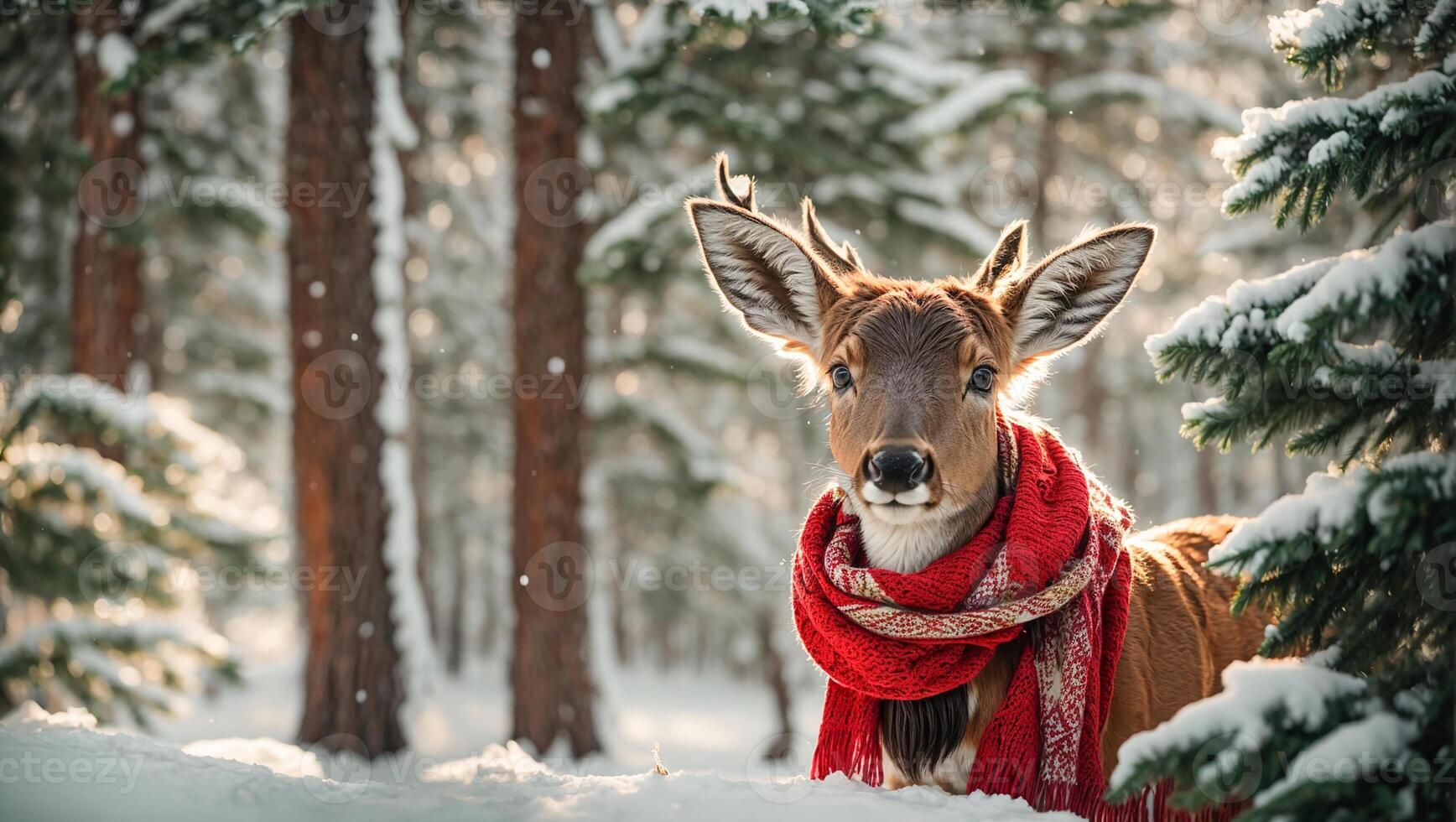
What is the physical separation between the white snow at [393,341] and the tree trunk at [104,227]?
273 centimetres

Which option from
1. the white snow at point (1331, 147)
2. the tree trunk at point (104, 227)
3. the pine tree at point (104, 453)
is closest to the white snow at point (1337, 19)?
the white snow at point (1331, 147)

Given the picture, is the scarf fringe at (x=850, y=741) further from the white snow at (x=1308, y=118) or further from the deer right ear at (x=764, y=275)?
the white snow at (x=1308, y=118)

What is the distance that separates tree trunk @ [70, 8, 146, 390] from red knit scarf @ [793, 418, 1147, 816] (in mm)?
9120

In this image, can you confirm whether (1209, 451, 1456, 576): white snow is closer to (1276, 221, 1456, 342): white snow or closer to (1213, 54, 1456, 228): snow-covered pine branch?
(1276, 221, 1456, 342): white snow

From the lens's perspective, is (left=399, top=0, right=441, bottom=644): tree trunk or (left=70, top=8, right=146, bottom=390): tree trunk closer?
(left=70, top=8, right=146, bottom=390): tree trunk

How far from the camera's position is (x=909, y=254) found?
12.3m

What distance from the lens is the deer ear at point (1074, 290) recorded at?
3887 millimetres

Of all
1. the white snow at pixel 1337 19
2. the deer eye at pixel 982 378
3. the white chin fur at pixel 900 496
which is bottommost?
the white chin fur at pixel 900 496

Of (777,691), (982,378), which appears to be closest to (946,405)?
(982,378)

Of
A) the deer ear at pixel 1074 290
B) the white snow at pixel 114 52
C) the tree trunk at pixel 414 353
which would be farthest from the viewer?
the tree trunk at pixel 414 353

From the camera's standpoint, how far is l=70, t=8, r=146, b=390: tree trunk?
32.6 feet

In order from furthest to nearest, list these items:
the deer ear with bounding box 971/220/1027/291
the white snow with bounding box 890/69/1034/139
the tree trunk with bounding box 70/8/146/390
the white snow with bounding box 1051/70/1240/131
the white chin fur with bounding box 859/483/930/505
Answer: the white snow with bounding box 1051/70/1240/131, the white snow with bounding box 890/69/1034/139, the tree trunk with bounding box 70/8/146/390, the deer ear with bounding box 971/220/1027/291, the white chin fur with bounding box 859/483/930/505

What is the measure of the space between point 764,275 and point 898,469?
4.33 ft

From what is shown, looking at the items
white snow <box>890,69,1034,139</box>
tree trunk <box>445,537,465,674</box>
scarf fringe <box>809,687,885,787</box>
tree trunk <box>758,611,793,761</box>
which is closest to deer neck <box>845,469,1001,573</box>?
scarf fringe <box>809,687,885,787</box>
